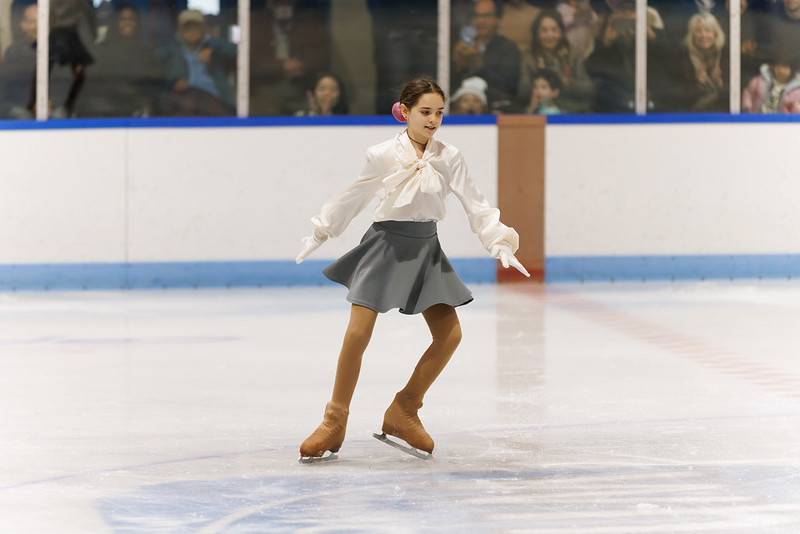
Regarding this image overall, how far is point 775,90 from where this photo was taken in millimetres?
10344

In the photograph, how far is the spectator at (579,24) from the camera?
10.1 m

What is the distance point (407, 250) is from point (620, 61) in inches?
265

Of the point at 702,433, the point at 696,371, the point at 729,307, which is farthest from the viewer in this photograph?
the point at 729,307

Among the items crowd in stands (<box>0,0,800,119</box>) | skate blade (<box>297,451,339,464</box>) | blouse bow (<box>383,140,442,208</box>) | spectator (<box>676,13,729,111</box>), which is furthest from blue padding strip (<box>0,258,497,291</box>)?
skate blade (<box>297,451,339,464</box>)

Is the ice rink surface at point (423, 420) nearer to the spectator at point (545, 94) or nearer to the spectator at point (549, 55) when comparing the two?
the spectator at point (545, 94)

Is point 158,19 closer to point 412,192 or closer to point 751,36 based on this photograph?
point 751,36

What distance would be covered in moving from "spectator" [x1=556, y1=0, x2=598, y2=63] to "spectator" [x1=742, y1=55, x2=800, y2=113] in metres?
1.40

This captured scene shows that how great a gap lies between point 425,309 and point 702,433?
42.4 inches

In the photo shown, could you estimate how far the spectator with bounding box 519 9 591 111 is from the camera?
33.2ft

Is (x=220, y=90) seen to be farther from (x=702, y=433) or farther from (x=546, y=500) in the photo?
(x=546, y=500)

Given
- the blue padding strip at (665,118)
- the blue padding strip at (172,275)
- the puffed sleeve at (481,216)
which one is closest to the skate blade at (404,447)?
the puffed sleeve at (481,216)

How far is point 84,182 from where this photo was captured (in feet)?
31.9

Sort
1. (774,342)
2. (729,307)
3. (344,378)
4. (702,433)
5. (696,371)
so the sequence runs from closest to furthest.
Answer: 1. (344,378)
2. (702,433)
3. (696,371)
4. (774,342)
5. (729,307)

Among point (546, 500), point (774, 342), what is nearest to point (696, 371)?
point (774, 342)
